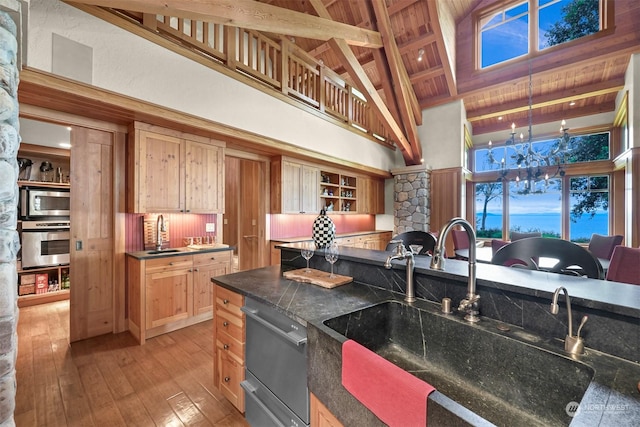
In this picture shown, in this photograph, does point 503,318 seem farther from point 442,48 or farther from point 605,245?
point 442,48

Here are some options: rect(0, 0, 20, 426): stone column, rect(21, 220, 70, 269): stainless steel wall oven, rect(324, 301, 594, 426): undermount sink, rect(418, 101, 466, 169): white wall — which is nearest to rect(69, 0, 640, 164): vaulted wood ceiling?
rect(418, 101, 466, 169): white wall

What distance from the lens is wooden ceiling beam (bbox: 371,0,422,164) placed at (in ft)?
14.4

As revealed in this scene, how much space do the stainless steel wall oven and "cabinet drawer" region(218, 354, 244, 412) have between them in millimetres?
3941

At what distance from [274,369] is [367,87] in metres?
4.53

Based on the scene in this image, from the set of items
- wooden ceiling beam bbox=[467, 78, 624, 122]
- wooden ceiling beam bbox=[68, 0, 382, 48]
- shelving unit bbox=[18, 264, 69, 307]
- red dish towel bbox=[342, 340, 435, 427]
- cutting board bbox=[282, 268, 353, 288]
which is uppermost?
wooden ceiling beam bbox=[467, 78, 624, 122]

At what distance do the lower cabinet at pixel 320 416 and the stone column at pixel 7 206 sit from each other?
171 cm

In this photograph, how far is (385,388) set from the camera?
804 mm

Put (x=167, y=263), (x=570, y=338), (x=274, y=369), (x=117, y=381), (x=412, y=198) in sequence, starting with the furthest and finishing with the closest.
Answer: (x=412, y=198) < (x=167, y=263) < (x=117, y=381) < (x=274, y=369) < (x=570, y=338)

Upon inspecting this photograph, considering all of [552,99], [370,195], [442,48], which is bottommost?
[370,195]

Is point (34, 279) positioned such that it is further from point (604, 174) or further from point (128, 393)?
point (604, 174)

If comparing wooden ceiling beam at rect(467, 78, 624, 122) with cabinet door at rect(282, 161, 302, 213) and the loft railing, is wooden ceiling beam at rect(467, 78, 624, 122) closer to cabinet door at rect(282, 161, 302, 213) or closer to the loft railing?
the loft railing

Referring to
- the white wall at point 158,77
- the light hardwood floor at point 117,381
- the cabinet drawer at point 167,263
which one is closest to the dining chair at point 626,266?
the light hardwood floor at point 117,381

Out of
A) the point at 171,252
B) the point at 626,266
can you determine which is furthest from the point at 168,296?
the point at 626,266

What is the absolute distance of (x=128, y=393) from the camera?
7.04 feet
